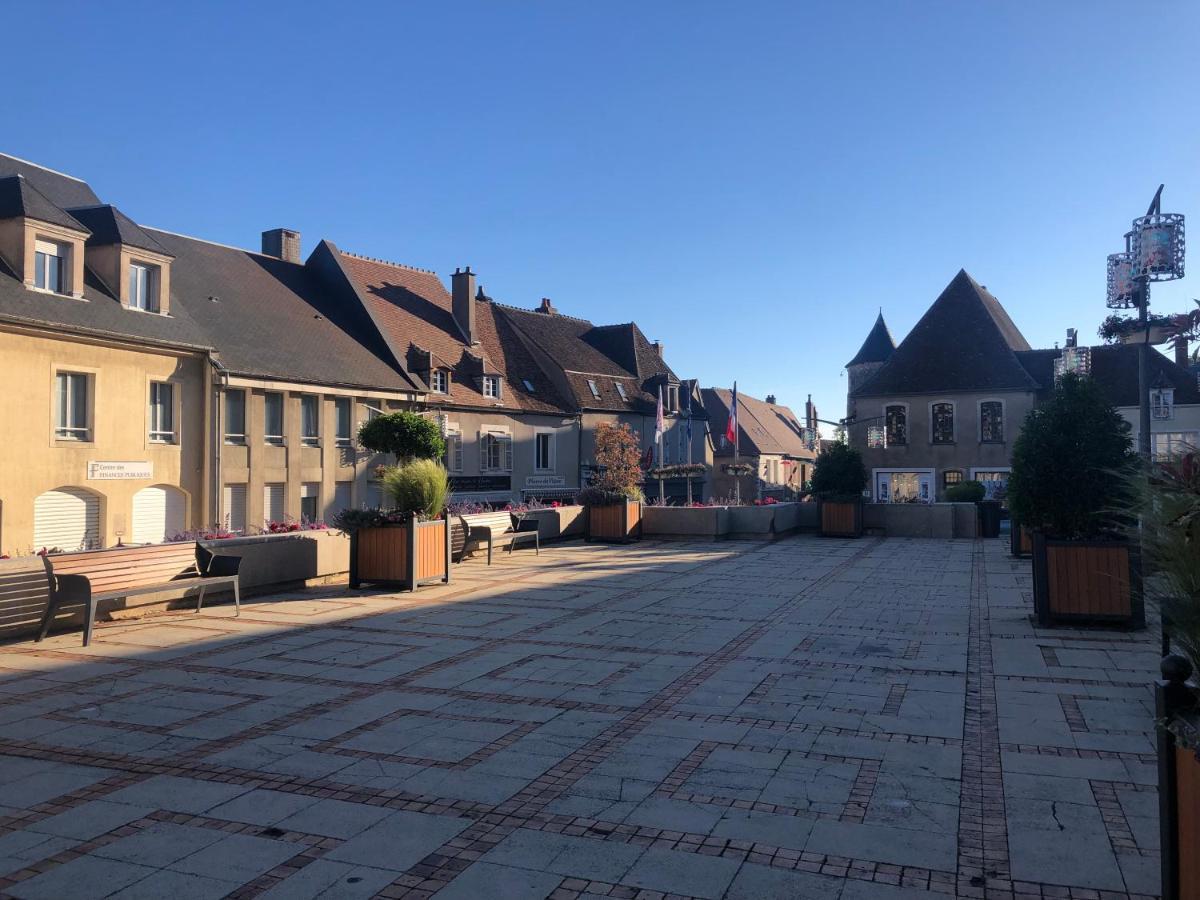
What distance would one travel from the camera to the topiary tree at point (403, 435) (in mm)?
18812

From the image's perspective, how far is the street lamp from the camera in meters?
13.1

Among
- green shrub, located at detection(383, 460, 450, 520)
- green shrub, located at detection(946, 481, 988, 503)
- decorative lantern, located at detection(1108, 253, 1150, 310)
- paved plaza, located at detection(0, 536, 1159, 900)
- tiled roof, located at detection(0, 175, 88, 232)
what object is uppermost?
tiled roof, located at detection(0, 175, 88, 232)

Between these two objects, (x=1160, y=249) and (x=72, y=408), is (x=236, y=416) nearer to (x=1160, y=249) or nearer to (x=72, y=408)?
(x=72, y=408)

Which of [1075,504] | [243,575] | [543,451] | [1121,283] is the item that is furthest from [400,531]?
[543,451]

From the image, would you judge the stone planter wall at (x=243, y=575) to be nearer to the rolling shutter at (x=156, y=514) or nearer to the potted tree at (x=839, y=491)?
the rolling shutter at (x=156, y=514)

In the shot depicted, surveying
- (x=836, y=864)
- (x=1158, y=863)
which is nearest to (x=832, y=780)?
(x=836, y=864)

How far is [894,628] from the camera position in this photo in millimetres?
11039

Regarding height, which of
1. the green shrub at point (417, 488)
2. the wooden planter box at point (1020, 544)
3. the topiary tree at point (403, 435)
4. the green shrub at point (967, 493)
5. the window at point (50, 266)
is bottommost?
the wooden planter box at point (1020, 544)

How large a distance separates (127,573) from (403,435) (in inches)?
313

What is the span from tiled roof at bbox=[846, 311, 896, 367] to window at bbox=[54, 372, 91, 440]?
5003 centimetres

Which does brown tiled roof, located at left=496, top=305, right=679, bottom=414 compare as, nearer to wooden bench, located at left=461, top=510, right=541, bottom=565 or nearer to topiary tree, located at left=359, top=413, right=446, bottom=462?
wooden bench, located at left=461, top=510, right=541, bottom=565

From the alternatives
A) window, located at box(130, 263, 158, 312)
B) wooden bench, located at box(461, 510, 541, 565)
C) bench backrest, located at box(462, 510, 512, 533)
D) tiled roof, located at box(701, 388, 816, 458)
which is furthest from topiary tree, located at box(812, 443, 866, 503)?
tiled roof, located at box(701, 388, 816, 458)

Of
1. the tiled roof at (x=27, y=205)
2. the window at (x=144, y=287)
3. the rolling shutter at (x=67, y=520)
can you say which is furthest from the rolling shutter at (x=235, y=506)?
the tiled roof at (x=27, y=205)

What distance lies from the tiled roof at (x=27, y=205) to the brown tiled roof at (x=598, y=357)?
23.7 meters
